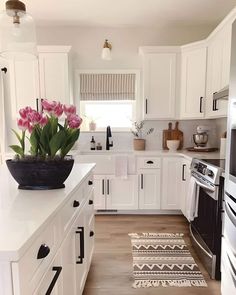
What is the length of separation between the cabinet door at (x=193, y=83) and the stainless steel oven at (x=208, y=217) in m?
1.16

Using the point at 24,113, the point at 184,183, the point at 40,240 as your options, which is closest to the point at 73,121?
the point at 24,113

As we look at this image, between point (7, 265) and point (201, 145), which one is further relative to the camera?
point (201, 145)

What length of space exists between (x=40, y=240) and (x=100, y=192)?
8.30ft

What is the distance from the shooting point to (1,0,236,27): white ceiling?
2.89 meters

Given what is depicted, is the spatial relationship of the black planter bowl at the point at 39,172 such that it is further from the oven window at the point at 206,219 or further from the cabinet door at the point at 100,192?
the cabinet door at the point at 100,192

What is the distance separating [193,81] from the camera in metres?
3.32

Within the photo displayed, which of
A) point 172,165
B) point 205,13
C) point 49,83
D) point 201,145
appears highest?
point 205,13

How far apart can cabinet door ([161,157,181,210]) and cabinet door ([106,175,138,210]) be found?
1.27 ft

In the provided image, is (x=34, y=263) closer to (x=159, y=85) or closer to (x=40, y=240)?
(x=40, y=240)

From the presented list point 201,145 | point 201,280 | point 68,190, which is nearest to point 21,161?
point 68,190

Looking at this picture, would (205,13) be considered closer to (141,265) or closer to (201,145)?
(201,145)

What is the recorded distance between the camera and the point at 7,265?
683 millimetres

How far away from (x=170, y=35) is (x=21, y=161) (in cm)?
324

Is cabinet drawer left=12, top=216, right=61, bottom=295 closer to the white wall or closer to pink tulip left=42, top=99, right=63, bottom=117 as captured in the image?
pink tulip left=42, top=99, right=63, bottom=117
